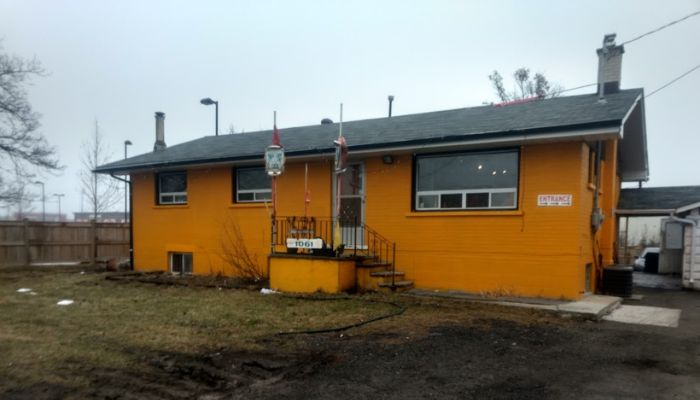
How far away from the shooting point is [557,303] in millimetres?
8328

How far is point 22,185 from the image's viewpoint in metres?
22.5

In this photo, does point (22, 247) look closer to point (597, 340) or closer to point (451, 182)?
point (451, 182)

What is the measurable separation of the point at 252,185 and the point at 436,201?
17.2 feet

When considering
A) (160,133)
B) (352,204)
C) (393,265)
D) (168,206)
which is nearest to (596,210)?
(393,265)

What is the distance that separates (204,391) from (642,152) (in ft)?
49.0

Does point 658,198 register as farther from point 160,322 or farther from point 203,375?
point 203,375

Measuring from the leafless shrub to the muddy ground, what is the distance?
252 inches

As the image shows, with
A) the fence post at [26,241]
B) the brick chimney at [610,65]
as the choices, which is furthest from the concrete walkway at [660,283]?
the fence post at [26,241]

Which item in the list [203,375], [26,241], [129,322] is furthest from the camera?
[26,241]

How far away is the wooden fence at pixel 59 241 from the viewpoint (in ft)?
54.4

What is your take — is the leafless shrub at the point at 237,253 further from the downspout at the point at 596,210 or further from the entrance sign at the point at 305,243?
the downspout at the point at 596,210

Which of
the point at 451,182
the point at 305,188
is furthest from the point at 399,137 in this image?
the point at 305,188

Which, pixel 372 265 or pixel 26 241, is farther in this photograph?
pixel 26 241

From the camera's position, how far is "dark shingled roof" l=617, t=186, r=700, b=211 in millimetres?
13461
